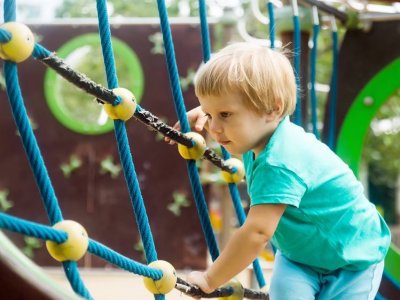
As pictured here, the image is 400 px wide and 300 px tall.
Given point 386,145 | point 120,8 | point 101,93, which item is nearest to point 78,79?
point 101,93

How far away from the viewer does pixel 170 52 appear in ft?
4.02

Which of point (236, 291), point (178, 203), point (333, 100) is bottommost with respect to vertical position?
point (178, 203)

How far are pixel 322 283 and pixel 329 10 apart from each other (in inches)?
49.1

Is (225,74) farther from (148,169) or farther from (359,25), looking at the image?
(148,169)

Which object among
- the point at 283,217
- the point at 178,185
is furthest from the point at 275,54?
the point at 178,185

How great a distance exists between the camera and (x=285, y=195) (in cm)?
94

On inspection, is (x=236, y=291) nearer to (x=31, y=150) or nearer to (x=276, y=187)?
(x=276, y=187)

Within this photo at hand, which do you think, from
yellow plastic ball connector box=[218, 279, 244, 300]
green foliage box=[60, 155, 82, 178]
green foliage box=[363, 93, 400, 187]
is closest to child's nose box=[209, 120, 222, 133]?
yellow plastic ball connector box=[218, 279, 244, 300]

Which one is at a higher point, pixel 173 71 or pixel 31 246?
pixel 173 71

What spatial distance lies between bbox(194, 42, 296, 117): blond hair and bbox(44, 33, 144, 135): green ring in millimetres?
2649

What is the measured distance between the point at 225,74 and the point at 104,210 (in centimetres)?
276

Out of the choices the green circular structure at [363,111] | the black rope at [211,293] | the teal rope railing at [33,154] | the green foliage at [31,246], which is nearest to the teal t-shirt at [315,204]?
the black rope at [211,293]

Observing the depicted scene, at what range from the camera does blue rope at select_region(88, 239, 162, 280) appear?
2.45 feet

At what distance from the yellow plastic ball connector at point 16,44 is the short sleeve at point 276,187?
379 mm
